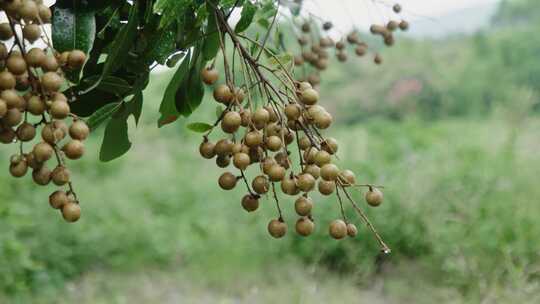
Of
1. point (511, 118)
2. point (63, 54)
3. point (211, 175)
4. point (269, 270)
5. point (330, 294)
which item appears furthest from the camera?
point (211, 175)

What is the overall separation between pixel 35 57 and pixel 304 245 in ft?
10.4


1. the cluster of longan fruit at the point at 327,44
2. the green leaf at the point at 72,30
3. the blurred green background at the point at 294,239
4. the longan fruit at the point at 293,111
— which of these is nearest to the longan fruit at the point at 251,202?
the longan fruit at the point at 293,111

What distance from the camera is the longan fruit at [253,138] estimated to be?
57cm

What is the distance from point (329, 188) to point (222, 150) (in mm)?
108

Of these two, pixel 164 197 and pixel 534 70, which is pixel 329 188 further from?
pixel 534 70

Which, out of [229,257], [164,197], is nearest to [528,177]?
[229,257]

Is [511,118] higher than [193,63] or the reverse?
the reverse


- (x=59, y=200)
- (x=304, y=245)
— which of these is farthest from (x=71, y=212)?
(x=304, y=245)

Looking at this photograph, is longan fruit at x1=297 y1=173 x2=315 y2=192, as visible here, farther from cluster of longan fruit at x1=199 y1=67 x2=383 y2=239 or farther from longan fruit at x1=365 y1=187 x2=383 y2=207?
longan fruit at x1=365 y1=187 x2=383 y2=207

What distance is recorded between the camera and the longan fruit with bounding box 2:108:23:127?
49 centimetres

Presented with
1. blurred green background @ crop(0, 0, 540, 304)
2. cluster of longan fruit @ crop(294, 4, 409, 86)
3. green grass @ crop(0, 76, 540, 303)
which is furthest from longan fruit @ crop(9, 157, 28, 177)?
green grass @ crop(0, 76, 540, 303)

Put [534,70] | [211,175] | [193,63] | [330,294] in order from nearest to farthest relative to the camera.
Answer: [193,63], [330,294], [211,175], [534,70]

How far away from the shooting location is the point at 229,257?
364 cm

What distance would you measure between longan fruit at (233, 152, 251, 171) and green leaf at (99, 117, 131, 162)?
21 cm
